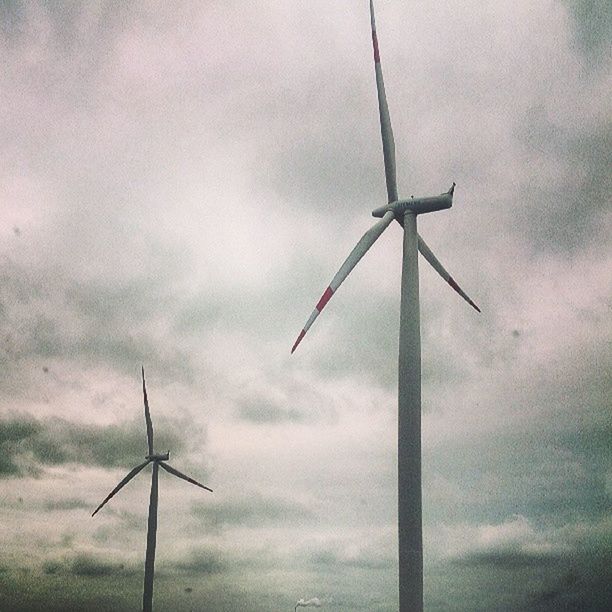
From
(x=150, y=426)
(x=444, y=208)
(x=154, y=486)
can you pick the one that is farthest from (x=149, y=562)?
(x=444, y=208)

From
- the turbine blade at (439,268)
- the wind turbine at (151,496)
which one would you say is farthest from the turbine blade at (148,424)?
the turbine blade at (439,268)

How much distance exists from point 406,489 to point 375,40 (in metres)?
36.5

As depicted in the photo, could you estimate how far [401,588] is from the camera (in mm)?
40531

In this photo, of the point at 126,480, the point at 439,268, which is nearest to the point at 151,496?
the point at 126,480

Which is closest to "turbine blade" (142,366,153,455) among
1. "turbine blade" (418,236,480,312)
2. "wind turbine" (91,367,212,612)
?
"wind turbine" (91,367,212,612)

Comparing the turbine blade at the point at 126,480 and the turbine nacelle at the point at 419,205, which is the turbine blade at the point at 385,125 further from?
the turbine blade at the point at 126,480

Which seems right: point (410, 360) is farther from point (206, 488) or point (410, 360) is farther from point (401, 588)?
point (206, 488)

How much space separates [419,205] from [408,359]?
48.2ft

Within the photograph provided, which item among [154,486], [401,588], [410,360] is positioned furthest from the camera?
[154,486]

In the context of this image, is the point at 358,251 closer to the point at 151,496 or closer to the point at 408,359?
the point at 408,359

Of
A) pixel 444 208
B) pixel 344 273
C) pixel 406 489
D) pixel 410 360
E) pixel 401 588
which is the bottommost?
pixel 401 588

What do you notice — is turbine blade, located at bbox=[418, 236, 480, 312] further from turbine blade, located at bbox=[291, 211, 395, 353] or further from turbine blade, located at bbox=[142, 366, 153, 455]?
turbine blade, located at bbox=[142, 366, 153, 455]

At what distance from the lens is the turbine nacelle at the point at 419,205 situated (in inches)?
2100

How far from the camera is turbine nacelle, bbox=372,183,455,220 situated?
53344mm
